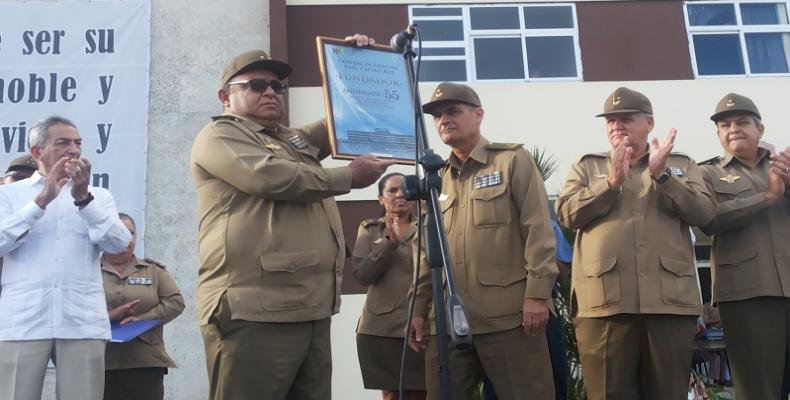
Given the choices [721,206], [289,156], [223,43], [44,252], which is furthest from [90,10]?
[721,206]

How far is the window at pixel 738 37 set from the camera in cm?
1042

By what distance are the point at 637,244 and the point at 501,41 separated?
6.98 meters

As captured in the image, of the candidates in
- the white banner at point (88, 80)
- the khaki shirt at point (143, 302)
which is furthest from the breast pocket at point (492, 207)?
the white banner at point (88, 80)

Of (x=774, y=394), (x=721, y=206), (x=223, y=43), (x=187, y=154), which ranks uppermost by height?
(x=223, y=43)

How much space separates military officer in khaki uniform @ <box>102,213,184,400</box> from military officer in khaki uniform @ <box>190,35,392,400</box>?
189 centimetres

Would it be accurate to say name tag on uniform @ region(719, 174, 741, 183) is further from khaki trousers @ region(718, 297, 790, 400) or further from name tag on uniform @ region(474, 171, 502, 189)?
name tag on uniform @ region(474, 171, 502, 189)

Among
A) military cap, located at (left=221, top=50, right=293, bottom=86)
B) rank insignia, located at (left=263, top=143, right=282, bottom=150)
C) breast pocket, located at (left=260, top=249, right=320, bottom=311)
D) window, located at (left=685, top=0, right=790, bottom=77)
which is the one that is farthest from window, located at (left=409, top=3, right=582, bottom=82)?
breast pocket, located at (left=260, top=249, right=320, bottom=311)

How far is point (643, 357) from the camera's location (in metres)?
3.73

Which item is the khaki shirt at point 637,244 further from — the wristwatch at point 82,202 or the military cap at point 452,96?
the wristwatch at point 82,202

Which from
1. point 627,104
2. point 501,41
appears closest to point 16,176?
point 627,104

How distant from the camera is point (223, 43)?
32.5 feet

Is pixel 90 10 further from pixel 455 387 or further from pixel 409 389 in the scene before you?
pixel 455 387

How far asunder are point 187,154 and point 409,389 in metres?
5.63

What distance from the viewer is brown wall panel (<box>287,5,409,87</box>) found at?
9.97 metres
